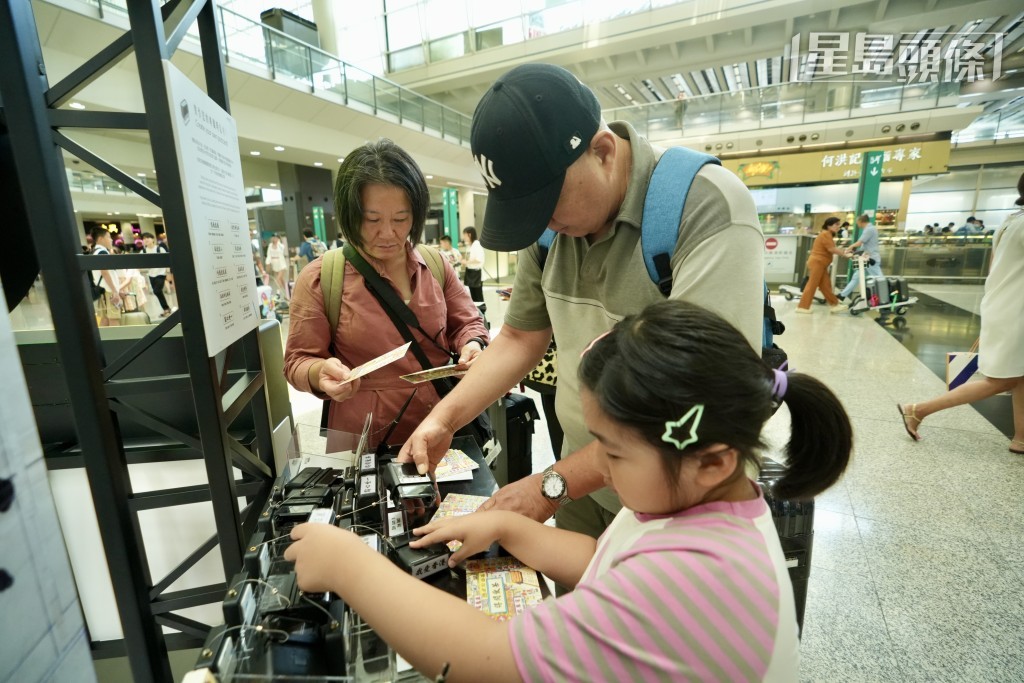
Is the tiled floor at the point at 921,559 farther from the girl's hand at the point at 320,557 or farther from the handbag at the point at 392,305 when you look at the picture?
the girl's hand at the point at 320,557

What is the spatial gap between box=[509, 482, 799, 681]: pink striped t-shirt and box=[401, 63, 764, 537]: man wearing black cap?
20 centimetres

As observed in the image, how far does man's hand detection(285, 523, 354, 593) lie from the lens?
65 centimetres

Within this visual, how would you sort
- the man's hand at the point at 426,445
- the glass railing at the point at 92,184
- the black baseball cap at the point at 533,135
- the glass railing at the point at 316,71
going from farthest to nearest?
the glass railing at the point at 92,184 → the glass railing at the point at 316,71 → the man's hand at the point at 426,445 → the black baseball cap at the point at 533,135

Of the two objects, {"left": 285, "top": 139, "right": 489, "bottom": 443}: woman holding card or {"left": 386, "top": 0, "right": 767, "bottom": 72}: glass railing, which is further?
{"left": 386, "top": 0, "right": 767, "bottom": 72}: glass railing

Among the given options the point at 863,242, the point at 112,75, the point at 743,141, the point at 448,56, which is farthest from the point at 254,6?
the point at 863,242

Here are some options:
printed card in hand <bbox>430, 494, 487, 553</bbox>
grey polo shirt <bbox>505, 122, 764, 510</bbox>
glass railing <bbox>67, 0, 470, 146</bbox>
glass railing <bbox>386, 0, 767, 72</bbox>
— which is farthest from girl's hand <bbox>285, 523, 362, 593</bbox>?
glass railing <bbox>386, 0, 767, 72</bbox>

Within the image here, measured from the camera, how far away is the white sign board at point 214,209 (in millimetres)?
1089

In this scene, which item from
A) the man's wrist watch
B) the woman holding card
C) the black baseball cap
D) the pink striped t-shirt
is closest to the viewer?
the pink striped t-shirt

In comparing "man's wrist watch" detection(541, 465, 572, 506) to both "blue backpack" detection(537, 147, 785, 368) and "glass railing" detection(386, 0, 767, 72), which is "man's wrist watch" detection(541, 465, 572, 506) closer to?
"blue backpack" detection(537, 147, 785, 368)

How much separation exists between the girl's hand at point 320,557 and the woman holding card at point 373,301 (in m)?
0.76

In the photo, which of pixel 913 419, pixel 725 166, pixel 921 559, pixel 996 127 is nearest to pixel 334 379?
pixel 921 559

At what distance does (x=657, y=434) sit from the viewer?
598 millimetres

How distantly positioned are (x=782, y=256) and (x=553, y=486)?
1210 centimetres

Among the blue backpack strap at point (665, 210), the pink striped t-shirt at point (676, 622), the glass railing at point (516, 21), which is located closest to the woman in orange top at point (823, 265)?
the glass railing at point (516, 21)
